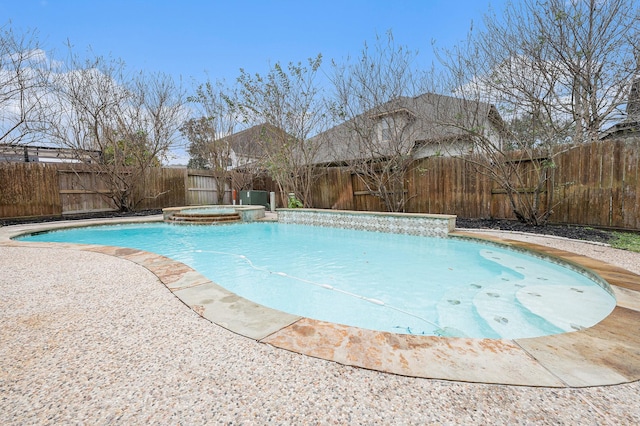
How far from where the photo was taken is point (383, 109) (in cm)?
839

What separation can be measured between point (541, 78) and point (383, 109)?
3.66 metres

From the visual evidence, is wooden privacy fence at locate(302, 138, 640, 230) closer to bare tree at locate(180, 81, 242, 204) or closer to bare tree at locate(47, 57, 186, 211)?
bare tree at locate(180, 81, 242, 204)

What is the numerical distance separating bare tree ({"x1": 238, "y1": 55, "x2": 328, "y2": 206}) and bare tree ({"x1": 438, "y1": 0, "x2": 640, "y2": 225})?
4349mm

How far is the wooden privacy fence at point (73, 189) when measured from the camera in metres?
9.24

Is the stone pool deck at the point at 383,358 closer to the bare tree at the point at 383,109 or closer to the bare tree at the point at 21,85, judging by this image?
the bare tree at the point at 383,109

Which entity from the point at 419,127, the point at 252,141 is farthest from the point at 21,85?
the point at 419,127

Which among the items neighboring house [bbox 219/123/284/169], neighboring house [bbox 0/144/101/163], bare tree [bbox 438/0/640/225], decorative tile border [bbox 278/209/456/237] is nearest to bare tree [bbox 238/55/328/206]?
neighboring house [bbox 219/123/284/169]

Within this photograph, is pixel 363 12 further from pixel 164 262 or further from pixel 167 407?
pixel 167 407

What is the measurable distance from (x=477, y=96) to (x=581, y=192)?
302 centimetres

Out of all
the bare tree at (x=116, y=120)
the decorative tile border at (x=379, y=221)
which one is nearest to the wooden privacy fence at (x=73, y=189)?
the bare tree at (x=116, y=120)

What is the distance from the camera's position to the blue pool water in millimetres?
2670

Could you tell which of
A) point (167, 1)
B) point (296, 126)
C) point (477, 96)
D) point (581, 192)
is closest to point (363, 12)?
point (296, 126)

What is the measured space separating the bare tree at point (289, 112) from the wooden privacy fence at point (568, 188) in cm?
376

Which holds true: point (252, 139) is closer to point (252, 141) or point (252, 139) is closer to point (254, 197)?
point (252, 141)
